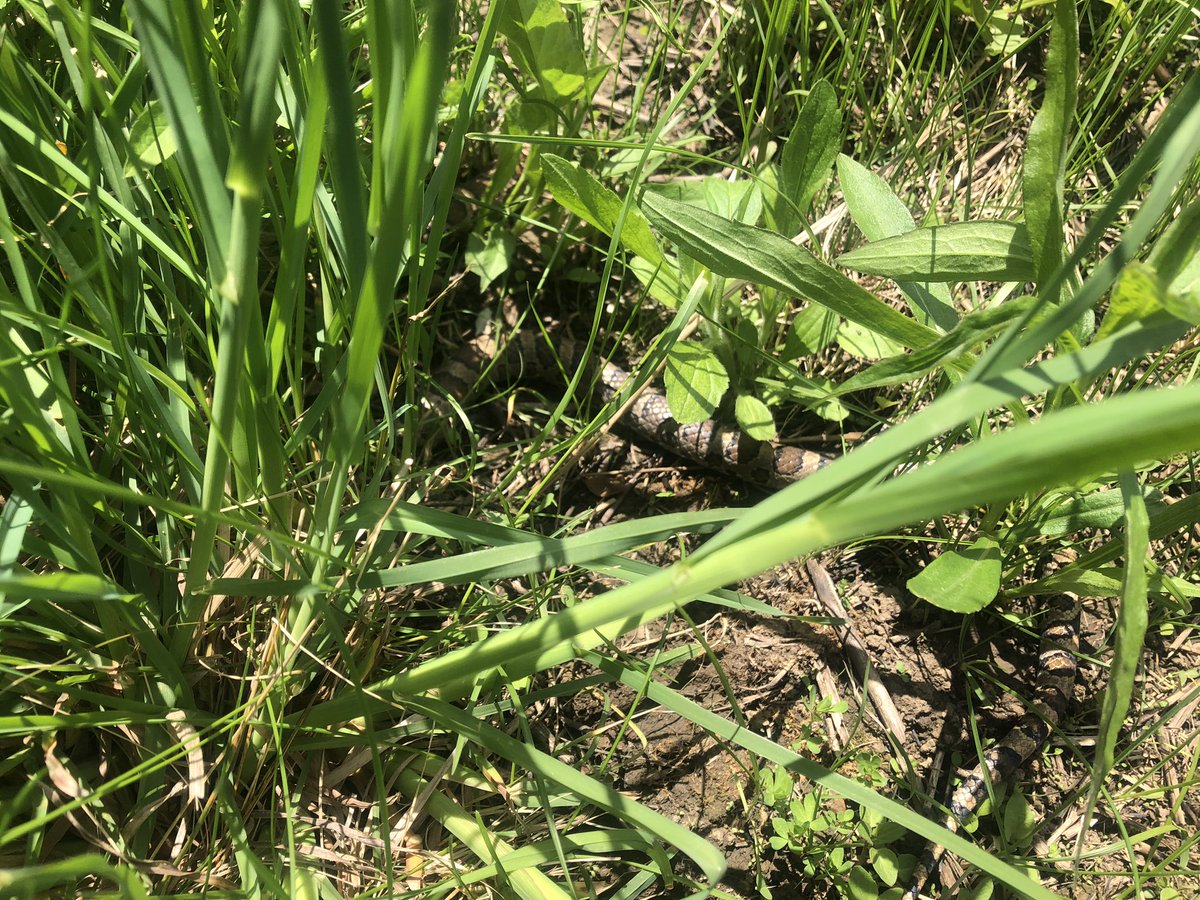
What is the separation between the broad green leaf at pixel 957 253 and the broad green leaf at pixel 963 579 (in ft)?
1.44

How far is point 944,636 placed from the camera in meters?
1.72

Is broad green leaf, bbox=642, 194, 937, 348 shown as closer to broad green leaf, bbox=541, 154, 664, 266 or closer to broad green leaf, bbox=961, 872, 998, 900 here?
broad green leaf, bbox=541, 154, 664, 266

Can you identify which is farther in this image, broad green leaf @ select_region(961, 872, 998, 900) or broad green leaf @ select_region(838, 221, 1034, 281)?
broad green leaf @ select_region(961, 872, 998, 900)

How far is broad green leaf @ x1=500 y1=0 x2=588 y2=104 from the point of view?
5.00 ft

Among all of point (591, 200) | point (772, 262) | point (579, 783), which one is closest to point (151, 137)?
point (591, 200)

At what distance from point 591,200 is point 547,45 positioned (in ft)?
1.19

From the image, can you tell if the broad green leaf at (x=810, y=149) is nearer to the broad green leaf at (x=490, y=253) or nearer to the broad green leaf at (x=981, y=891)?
the broad green leaf at (x=490, y=253)

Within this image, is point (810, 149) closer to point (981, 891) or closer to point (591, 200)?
point (591, 200)

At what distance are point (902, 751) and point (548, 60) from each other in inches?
59.0


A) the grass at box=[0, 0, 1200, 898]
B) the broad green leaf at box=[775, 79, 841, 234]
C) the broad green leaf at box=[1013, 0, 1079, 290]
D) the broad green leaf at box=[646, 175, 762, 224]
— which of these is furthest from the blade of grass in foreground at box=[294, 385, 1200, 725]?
the broad green leaf at box=[646, 175, 762, 224]

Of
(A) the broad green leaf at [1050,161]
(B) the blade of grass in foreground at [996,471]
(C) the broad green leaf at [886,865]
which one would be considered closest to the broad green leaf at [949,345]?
(A) the broad green leaf at [1050,161]

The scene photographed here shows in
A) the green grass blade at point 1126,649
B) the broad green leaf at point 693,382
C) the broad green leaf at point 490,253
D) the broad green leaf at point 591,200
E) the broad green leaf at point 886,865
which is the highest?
the broad green leaf at point 591,200

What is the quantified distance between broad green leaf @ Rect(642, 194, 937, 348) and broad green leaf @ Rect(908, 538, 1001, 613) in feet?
1.18

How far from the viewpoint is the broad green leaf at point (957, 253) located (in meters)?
1.25
